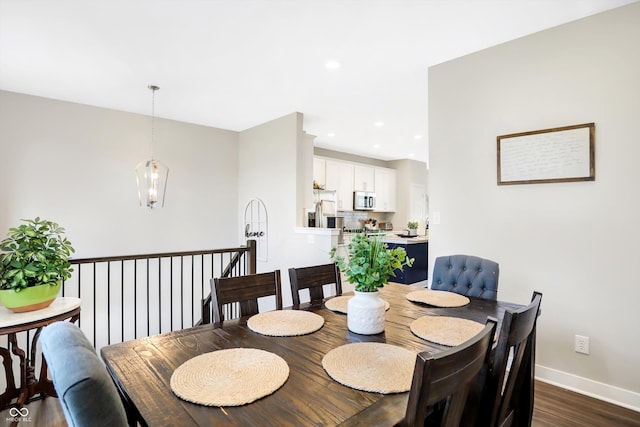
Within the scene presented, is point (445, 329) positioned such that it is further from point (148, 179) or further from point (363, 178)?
point (363, 178)

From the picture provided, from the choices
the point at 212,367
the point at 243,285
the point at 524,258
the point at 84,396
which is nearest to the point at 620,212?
the point at 524,258

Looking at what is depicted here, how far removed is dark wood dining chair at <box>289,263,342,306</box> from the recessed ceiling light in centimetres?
184

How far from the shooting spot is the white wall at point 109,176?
3.63 m

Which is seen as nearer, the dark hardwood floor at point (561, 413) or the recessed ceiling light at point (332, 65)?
the dark hardwood floor at point (561, 413)

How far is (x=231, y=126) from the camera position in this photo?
5055mm

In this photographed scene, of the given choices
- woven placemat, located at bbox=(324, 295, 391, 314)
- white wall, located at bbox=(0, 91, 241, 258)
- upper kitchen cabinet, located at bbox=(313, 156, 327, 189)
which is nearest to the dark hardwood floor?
woven placemat, located at bbox=(324, 295, 391, 314)

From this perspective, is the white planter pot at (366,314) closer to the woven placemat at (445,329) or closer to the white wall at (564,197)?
the woven placemat at (445,329)

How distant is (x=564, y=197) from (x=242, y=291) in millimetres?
2296

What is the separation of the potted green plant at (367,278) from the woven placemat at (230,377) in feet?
1.32

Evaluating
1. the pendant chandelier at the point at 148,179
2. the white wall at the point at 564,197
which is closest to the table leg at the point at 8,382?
the pendant chandelier at the point at 148,179

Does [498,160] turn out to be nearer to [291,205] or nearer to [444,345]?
[444,345]

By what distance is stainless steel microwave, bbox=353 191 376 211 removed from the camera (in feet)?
21.9

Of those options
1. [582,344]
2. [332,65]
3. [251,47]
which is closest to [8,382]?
[251,47]

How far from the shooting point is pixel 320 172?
6.05 metres
